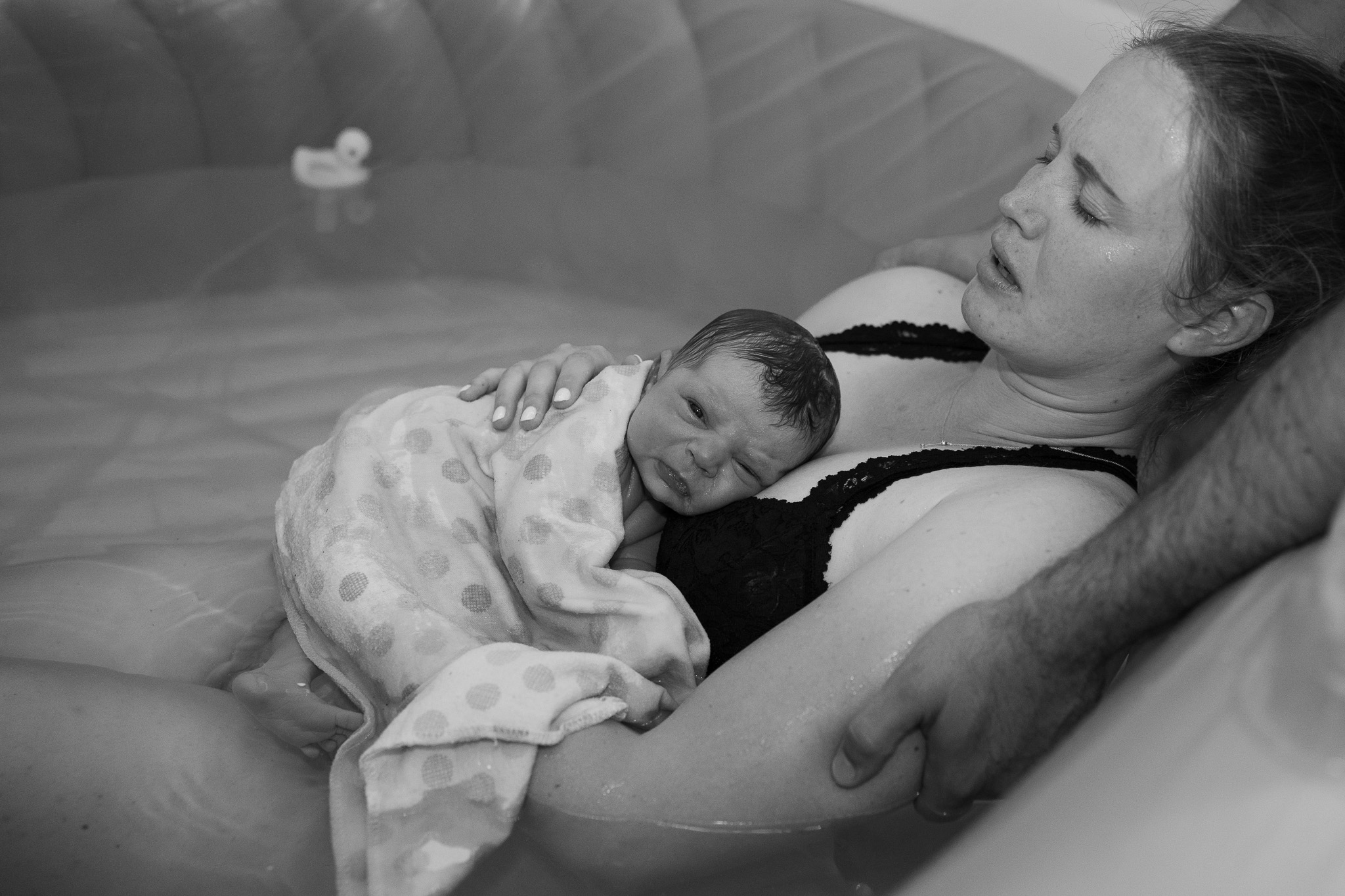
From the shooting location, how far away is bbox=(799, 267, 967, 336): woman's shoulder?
1.88 meters

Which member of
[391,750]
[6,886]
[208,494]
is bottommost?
[208,494]

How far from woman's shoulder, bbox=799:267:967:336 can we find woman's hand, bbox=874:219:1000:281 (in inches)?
0.9

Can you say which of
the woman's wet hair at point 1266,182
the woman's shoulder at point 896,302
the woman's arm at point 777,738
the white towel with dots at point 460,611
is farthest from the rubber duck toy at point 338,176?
the woman's wet hair at point 1266,182

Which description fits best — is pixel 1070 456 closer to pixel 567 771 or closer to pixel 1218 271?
pixel 1218 271

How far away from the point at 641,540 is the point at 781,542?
0.29m

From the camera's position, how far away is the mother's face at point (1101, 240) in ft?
4.37

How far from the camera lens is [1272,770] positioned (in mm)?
880

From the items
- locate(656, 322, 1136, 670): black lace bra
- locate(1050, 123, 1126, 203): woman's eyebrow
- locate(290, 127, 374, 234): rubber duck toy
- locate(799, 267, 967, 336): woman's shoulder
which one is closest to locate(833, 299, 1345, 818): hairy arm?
locate(656, 322, 1136, 670): black lace bra

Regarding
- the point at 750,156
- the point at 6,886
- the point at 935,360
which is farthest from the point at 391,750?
the point at 750,156

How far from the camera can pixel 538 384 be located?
1.61 m

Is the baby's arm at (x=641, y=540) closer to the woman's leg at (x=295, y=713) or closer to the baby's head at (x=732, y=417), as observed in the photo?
the baby's head at (x=732, y=417)

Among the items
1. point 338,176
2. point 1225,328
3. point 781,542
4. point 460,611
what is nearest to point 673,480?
point 781,542

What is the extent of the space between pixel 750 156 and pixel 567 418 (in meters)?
1.19

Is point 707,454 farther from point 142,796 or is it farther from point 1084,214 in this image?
point 142,796
